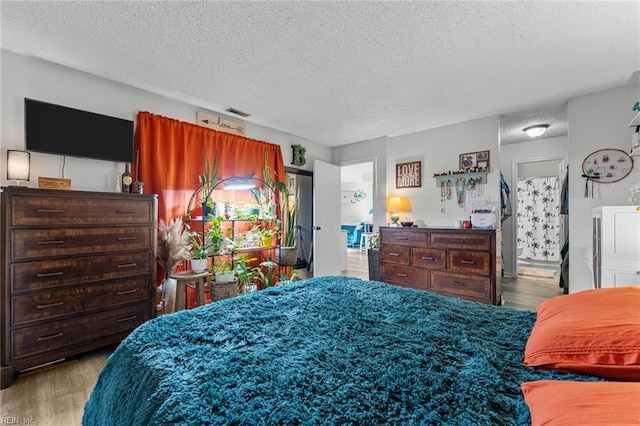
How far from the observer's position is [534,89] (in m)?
2.84

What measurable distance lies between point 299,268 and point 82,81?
3.74 meters

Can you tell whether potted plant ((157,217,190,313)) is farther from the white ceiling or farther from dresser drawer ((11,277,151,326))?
the white ceiling

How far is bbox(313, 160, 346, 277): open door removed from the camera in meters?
4.38

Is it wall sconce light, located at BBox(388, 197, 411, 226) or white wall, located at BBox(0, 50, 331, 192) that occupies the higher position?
white wall, located at BBox(0, 50, 331, 192)

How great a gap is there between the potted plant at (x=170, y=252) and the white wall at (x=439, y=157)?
3200mm

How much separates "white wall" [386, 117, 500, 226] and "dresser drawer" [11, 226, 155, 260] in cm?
358

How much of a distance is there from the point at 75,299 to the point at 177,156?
1.67m

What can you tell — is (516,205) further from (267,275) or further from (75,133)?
(75,133)

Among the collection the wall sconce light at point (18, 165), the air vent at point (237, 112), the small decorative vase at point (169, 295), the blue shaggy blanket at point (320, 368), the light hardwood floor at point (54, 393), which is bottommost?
the light hardwood floor at point (54, 393)

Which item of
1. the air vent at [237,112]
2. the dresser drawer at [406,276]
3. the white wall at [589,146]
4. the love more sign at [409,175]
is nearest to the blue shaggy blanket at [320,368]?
the dresser drawer at [406,276]

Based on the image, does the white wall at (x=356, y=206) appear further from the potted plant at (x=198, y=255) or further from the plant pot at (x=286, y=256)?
the potted plant at (x=198, y=255)

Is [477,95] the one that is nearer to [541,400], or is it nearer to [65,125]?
[541,400]

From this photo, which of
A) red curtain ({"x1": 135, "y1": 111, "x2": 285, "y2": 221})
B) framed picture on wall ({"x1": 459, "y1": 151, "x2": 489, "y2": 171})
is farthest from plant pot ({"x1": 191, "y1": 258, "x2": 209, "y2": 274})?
framed picture on wall ({"x1": 459, "y1": 151, "x2": 489, "y2": 171})

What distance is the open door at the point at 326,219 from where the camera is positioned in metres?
4.38
